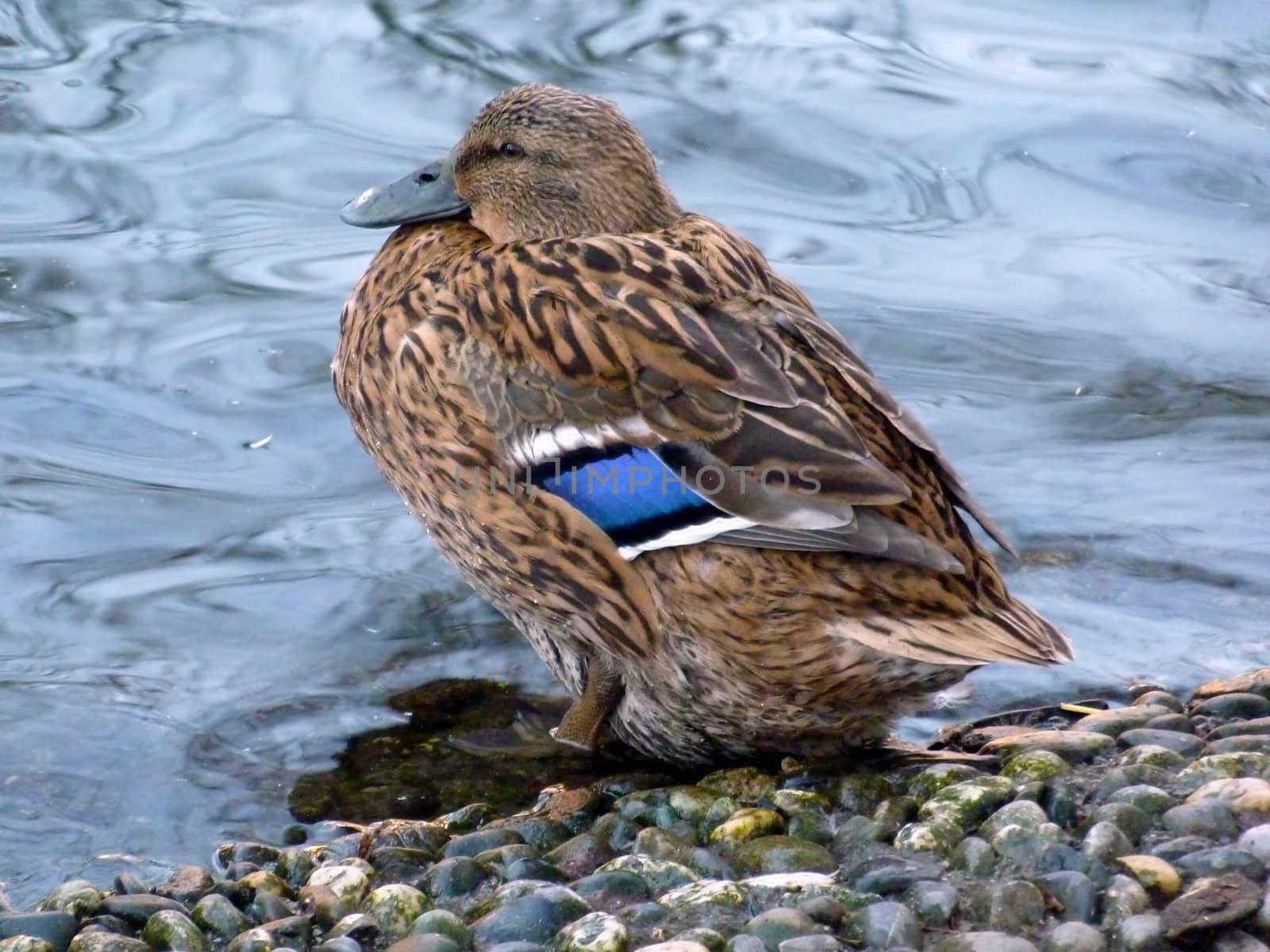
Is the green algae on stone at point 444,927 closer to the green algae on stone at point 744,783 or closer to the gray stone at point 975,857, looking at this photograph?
the green algae on stone at point 744,783

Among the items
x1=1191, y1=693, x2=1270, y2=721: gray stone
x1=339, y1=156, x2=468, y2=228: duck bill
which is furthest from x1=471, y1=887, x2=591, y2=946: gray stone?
x1=339, y1=156, x2=468, y2=228: duck bill

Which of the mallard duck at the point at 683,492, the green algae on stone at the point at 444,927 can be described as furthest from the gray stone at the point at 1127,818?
the green algae on stone at the point at 444,927

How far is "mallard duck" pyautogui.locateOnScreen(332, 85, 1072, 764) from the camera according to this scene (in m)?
4.43

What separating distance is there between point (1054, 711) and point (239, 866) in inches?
94.2

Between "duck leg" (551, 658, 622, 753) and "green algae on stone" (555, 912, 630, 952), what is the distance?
52.6 inches

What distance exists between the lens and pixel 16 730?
5.51 meters

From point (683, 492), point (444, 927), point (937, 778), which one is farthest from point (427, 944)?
point (937, 778)

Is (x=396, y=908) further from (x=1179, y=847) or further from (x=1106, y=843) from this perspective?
(x=1179, y=847)

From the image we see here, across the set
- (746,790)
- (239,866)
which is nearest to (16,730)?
(239,866)

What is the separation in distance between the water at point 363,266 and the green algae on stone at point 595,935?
1555 millimetres

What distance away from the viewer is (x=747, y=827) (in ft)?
14.3

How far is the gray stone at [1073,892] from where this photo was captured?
367 cm

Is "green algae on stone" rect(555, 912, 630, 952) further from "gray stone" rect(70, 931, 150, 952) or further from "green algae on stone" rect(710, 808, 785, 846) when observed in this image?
"gray stone" rect(70, 931, 150, 952)

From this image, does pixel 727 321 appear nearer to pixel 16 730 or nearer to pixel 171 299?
pixel 16 730
